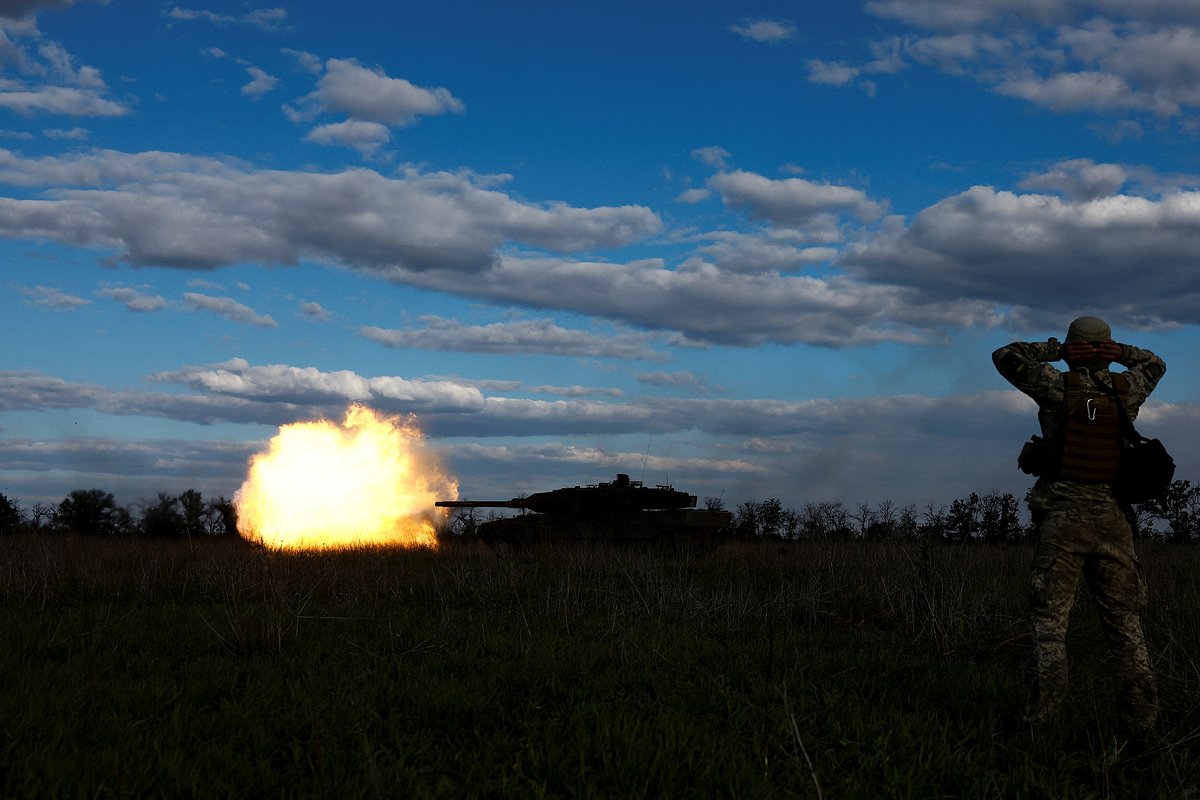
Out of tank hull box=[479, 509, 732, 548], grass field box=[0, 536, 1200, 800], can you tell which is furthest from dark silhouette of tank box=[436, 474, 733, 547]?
grass field box=[0, 536, 1200, 800]

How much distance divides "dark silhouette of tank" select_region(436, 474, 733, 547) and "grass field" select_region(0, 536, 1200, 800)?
11564 millimetres

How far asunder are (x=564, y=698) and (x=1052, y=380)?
14.3 feet

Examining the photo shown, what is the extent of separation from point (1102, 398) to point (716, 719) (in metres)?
3.64

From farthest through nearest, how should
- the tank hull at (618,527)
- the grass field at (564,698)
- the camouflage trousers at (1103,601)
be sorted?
the tank hull at (618,527)
the camouflage trousers at (1103,601)
the grass field at (564,698)

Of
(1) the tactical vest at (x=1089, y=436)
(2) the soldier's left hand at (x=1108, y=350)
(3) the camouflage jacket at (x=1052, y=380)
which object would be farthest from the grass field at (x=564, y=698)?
(2) the soldier's left hand at (x=1108, y=350)

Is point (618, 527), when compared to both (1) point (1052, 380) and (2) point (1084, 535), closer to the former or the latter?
(1) point (1052, 380)

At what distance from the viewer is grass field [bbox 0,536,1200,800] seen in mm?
5133

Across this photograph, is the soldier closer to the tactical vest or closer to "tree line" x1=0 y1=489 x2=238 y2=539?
the tactical vest

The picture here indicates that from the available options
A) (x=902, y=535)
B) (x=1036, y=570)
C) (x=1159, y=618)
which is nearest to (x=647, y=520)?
(x=902, y=535)

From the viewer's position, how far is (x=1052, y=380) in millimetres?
6652

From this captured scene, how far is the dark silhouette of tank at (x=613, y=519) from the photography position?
23562 millimetres

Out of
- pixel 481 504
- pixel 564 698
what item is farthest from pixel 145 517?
pixel 564 698

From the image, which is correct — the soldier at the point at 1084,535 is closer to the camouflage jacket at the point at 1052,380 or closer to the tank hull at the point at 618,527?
the camouflage jacket at the point at 1052,380

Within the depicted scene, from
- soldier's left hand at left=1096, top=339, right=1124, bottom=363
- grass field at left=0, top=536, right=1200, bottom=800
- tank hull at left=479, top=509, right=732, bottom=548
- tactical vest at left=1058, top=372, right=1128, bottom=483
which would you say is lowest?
grass field at left=0, top=536, right=1200, bottom=800
